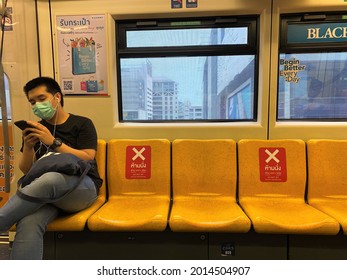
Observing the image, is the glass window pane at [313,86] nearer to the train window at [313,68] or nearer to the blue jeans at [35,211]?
the train window at [313,68]

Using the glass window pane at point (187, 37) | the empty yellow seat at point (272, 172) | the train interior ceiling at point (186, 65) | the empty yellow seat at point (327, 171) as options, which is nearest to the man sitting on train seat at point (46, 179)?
the train interior ceiling at point (186, 65)

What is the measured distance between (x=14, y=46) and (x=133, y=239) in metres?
2.11

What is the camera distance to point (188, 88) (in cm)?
280

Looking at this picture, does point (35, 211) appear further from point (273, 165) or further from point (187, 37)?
point (187, 37)

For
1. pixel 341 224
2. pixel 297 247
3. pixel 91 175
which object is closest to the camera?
pixel 341 224

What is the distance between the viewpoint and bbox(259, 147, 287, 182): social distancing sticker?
92.0 inches

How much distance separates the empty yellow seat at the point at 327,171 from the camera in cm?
230

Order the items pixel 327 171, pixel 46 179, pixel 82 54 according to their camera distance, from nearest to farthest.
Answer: pixel 46 179, pixel 327 171, pixel 82 54

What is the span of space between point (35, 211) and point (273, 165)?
1.94 meters

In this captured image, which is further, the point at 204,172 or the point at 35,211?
the point at 204,172

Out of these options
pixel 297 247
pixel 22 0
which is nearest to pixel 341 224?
pixel 297 247

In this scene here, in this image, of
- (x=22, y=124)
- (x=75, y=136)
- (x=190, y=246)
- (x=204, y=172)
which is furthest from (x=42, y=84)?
(x=190, y=246)

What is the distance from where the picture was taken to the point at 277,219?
1.84m

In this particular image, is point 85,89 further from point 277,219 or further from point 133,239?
point 277,219
